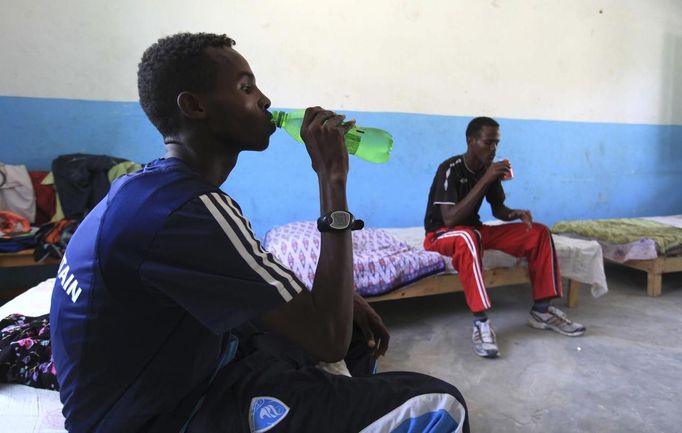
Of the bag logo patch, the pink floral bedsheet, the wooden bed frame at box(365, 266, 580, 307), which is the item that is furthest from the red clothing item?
the bag logo patch

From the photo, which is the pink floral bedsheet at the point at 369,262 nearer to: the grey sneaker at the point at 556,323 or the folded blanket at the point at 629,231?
the grey sneaker at the point at 556,323

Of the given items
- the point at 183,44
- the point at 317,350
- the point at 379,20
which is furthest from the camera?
the point at 379,20

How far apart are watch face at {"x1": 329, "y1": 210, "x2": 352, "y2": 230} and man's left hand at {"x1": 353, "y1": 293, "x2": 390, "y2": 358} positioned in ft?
1.15

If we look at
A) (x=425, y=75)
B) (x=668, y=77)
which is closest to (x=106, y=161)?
(x=425, y=75)

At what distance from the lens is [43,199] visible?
261cm

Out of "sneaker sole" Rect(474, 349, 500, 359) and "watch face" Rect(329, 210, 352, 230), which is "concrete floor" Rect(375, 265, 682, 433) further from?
"watch face" Rect(329, 210, 352, 230)

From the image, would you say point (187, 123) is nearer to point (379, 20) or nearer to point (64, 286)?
point (64, 286)

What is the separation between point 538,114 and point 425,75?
111cm

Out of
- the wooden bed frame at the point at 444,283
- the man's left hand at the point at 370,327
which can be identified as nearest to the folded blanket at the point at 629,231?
the wooden bed frame at the point at 444,283

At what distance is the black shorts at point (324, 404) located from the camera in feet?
2.37

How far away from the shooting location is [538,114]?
12.5 feet

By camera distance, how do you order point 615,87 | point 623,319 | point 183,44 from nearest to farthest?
point 183,44 → point 623,319 → point 615,87

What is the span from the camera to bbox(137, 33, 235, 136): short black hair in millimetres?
802

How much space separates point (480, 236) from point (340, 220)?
1581 mm
